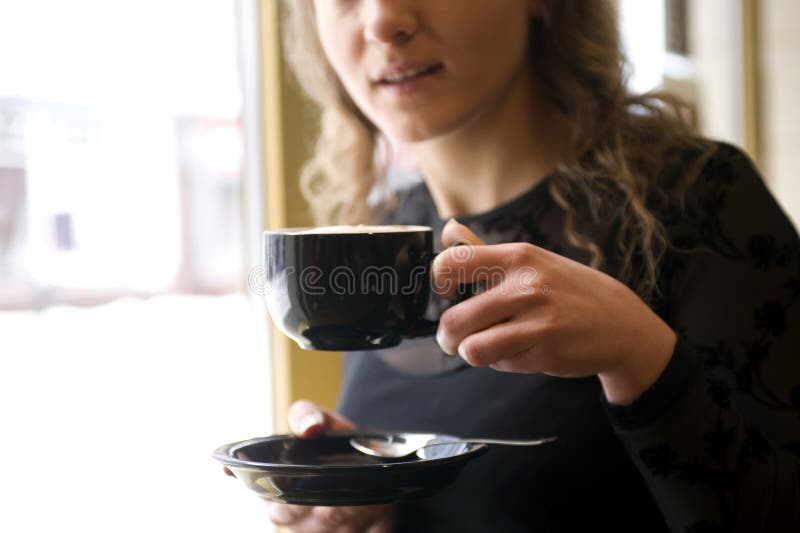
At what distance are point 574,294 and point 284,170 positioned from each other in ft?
2.99

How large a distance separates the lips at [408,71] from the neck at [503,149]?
125 millimetres

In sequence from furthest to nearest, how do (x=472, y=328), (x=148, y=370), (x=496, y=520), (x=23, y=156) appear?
(x=148, y=370), (x=23, y=156), (x=496, y=520), (x=472, y=328)

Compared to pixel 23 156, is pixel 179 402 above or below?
below

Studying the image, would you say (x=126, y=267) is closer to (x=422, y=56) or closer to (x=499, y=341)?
(x=422, y=56)

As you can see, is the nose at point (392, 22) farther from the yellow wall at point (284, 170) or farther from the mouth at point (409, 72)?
the yellow wall at point (284, 170)

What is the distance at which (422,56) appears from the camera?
2.99 feet

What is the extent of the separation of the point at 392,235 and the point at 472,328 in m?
0.10

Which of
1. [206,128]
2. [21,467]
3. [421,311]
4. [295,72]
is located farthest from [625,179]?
[21,467]

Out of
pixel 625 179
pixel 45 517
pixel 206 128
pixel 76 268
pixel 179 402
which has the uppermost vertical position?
pixel 206 128

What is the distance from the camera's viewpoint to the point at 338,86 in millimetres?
1317

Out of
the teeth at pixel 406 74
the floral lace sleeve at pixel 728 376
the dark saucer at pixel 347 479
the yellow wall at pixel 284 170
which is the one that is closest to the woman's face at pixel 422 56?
the teeth at pixel 406 74

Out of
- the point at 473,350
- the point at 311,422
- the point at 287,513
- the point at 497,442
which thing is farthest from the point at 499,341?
the point at 287,513

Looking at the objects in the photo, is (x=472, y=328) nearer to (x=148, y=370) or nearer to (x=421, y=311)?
(x=421, y=311)

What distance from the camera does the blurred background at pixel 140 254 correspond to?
1234mm
